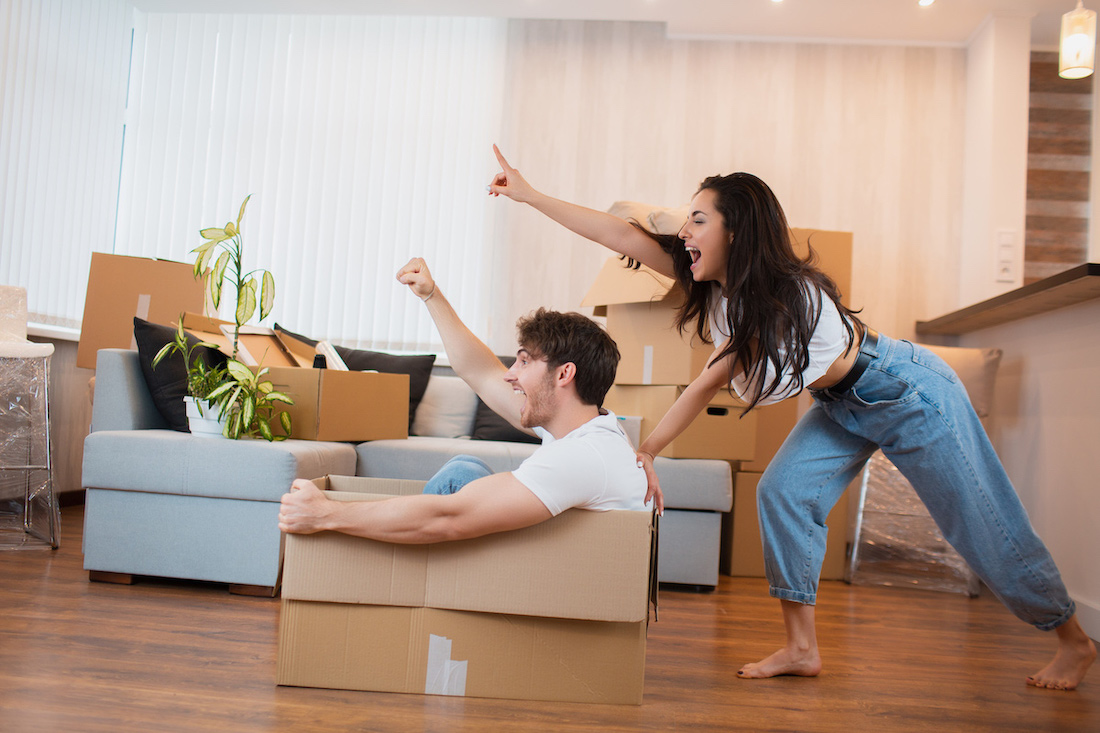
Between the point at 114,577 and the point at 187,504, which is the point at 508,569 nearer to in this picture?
the point at 187,504

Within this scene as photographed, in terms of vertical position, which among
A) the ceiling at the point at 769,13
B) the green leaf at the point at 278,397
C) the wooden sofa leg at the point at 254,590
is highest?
the ceiling at the point at 769,13

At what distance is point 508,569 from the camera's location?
1.40m

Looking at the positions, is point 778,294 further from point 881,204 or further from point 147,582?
point 881,204

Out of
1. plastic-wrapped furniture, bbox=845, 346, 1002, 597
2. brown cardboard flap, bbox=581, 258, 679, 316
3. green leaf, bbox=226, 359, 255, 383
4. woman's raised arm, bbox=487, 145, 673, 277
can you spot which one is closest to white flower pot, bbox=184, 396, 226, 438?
green leaf, bbox=226, 359, 255, 383

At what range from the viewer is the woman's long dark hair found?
1.47 metres

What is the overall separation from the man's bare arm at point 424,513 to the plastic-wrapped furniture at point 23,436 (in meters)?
1.95

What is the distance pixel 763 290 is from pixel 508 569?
0.67 metres

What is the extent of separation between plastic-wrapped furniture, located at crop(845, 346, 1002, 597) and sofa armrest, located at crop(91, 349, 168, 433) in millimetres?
2575

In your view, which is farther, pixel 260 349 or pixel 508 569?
pixel 260 349

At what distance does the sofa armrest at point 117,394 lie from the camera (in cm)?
249

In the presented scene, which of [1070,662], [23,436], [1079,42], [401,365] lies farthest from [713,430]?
[23,436]

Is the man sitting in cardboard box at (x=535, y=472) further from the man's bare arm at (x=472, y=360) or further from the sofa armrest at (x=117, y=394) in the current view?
the sofa armrest at (x=117, y=394)

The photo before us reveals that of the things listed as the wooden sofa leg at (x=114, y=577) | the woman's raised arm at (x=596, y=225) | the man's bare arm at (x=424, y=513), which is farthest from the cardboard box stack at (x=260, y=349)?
the man's bare arm at (x=424, y=513)

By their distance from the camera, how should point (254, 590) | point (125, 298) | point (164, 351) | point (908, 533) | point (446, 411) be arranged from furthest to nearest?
point (446, 411) → point (125, 298) → point (908, 533) → point (164, 351) → point (254, 590)
